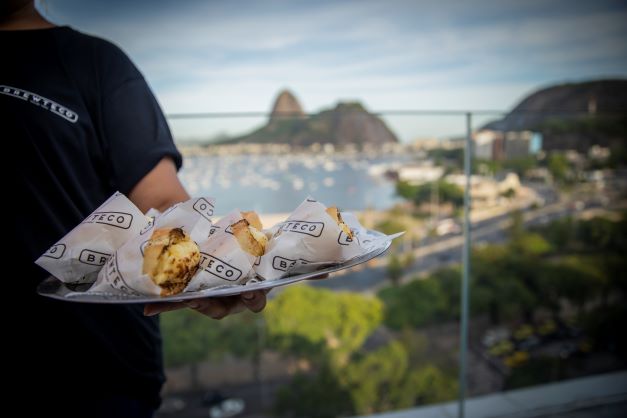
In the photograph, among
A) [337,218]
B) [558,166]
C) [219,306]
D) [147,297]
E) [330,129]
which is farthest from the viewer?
[558,166]

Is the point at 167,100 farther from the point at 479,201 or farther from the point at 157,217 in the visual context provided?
the point at 157,217

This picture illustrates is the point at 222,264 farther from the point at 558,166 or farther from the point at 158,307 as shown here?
the point at 558,166

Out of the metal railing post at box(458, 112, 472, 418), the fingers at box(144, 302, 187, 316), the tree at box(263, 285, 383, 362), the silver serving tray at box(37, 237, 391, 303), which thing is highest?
the silver serving tray at box(37, 237, 391, 303)

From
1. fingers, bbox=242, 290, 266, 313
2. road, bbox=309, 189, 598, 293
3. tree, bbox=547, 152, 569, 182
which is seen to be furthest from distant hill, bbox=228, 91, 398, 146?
fingers, bbox=242, 290, 266, 313

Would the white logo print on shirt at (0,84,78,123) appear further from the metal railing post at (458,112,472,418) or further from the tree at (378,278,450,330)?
the tree at (378,278,450,330)

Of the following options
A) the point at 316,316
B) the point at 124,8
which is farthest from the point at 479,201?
the point at 124,8

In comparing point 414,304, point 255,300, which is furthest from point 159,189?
point 414,304
